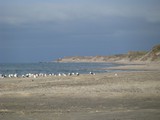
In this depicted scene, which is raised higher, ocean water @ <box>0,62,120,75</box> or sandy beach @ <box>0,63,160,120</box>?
→ ocean water @ <box>0,62,120,75</box>

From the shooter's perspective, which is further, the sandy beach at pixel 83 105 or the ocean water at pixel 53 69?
the ocean water at pixel 53 69

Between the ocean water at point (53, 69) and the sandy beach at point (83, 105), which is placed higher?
the ocean water at point (53, 69)

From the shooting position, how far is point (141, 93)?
71.0 feet

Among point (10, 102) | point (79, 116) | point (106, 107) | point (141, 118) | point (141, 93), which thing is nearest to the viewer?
point (141, 118)

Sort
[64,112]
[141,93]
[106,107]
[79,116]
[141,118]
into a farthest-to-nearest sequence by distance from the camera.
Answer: [141,93] → [106,107] → [64,112] → [79,116] → [141,118]

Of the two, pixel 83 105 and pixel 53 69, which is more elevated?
pixel 53 69

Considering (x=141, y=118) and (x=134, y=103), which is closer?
(x=141, y=118)

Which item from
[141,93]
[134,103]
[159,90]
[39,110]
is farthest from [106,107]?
[159,90]

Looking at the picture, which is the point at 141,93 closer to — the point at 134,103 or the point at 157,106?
the point at 134,103

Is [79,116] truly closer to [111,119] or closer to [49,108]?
[111,119]

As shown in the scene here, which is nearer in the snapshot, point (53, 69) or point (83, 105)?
point (83, 105)

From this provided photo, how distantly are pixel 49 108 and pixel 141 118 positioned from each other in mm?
5550

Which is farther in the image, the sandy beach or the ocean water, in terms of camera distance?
the ocean water

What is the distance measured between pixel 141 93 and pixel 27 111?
810 centimetres
